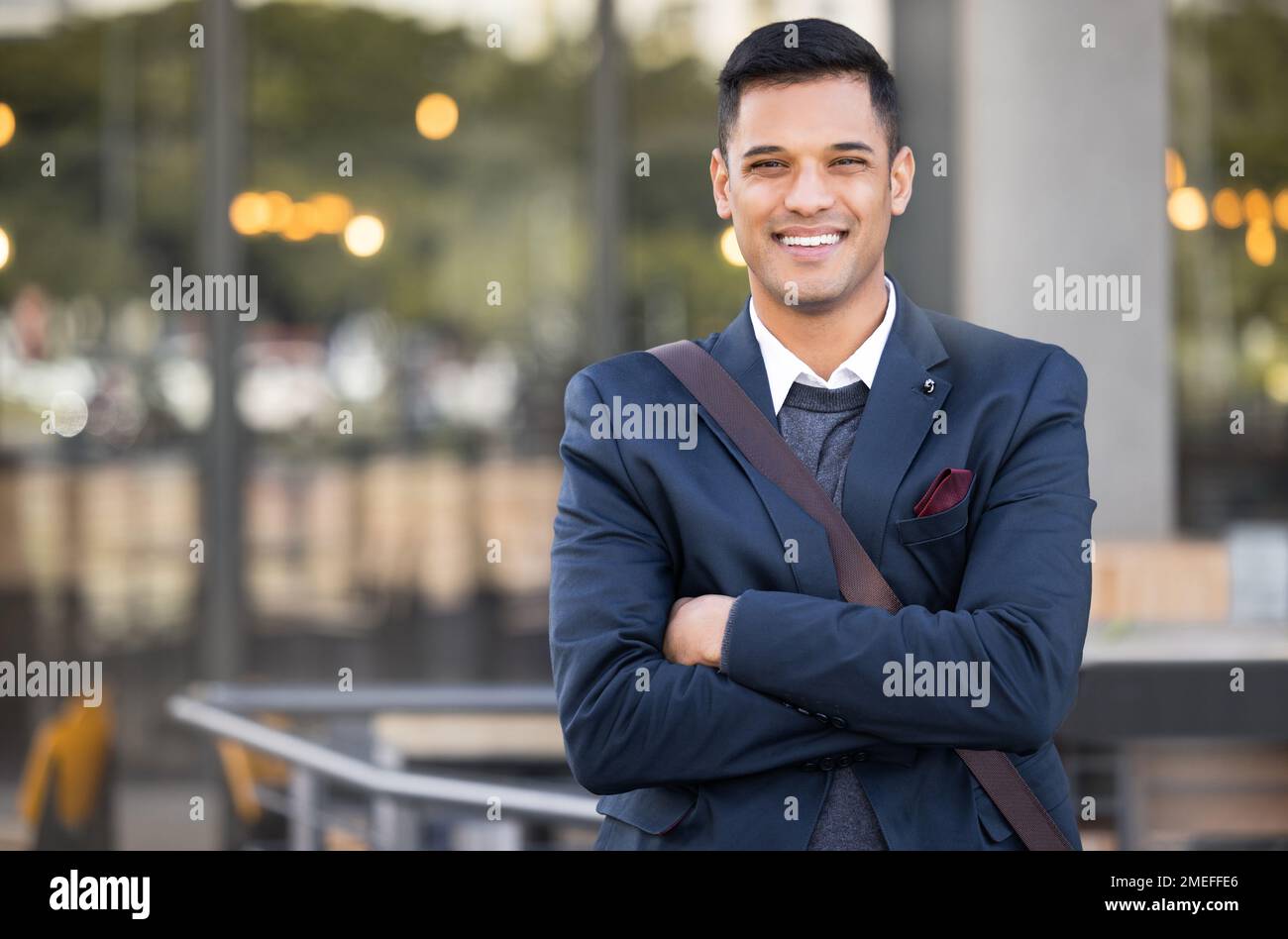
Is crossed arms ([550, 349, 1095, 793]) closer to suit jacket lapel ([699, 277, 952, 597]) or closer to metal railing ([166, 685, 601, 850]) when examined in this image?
suit jacket lapel ([699, 277, 952, 597])

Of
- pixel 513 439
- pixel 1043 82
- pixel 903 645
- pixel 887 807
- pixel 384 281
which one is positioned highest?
pixel 1043 82

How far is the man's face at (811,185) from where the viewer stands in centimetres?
155

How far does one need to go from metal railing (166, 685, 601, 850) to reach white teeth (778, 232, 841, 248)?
151 centimetres

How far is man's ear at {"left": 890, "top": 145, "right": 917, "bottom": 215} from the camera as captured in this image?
64.2 inches

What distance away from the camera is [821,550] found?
153cm

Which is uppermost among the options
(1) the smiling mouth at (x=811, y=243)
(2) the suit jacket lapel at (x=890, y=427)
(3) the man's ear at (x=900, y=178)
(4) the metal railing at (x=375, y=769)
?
(3) the man's ear at (x=900, y=178)

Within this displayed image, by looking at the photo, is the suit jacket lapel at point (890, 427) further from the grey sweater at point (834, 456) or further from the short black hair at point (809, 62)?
the short black hair at point (809, 62)

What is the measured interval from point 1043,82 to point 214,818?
3.89 metres

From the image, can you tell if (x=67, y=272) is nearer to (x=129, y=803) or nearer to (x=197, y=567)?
(x=197, y=567)

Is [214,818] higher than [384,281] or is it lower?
lower

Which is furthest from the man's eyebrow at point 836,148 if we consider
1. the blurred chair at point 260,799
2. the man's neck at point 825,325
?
the blurred chair at point 260,799

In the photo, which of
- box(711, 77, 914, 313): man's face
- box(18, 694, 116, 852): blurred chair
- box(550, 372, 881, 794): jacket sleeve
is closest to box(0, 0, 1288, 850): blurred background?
box(18, 694, 116, 852): blurred chair

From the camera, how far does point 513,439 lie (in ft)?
19.5
